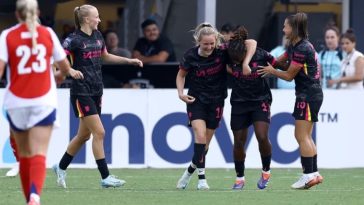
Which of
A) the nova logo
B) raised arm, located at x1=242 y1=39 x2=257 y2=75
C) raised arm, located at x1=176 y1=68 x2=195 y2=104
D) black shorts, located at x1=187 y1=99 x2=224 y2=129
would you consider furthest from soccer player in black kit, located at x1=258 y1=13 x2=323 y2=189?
the nova logo

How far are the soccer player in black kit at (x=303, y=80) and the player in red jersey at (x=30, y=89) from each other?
3.86 m

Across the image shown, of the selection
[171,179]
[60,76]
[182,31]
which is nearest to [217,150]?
[171,179]

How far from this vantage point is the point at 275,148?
58.5 ft

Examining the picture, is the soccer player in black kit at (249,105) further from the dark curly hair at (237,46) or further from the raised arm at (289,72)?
the raised arm at (289,72)

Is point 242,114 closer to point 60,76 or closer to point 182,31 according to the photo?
point 60,76

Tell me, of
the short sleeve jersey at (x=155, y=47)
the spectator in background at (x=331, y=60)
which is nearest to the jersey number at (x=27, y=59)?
the spectator in background at (x=331, y=60)

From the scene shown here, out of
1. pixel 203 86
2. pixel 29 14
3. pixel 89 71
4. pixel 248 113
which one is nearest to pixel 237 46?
pixel 203 86

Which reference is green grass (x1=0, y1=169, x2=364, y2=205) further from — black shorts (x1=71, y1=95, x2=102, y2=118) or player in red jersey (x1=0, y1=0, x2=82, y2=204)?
player in red jersey (x1=0, y1=0, x2=82, y2=204)

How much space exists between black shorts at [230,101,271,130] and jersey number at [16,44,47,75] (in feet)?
13.7

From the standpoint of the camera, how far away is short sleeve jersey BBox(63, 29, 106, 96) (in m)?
13.3

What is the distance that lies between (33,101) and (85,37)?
3708 millimetres

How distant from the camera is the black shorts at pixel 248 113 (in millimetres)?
13484

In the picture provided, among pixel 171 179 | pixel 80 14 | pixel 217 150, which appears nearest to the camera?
pixel 80 14

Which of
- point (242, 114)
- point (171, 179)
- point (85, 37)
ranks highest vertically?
point (85, 37)
